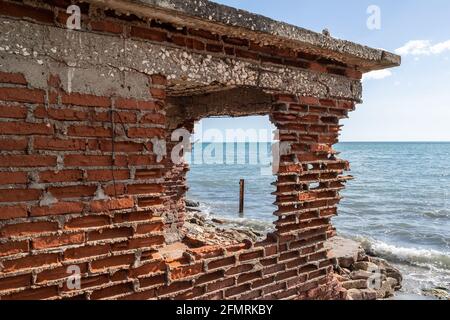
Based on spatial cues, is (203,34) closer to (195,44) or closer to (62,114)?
(195,44)

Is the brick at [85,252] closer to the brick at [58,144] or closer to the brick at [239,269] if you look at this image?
the brick at [58,144]

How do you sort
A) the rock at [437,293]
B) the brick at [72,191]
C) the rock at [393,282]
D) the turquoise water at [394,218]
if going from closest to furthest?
the brick at [72,191] → the rock at [393,282] → the rock at [437,293] → the turquoise water at [394,218]

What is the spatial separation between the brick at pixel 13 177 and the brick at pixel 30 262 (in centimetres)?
53

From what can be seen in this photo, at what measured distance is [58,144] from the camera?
2635 mm

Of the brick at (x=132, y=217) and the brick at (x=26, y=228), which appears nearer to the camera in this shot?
the brick at (x=26, y=228)

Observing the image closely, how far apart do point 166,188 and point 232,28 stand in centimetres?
393

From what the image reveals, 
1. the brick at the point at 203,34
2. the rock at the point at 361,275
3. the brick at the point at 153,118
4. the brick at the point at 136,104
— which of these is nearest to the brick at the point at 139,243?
the brick at the point at 153,118

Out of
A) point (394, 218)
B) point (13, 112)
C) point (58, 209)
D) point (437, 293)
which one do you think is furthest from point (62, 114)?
point (394, 218)

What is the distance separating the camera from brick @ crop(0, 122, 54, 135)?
2.44 metres

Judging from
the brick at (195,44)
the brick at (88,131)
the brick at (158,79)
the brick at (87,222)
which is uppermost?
the brick at (195,44)

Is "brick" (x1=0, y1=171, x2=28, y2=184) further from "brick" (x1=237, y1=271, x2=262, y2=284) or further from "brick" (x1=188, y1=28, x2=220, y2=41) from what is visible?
"brick" (x1=237, y1=271, x2=262, y2=284)

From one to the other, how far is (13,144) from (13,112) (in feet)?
0.69

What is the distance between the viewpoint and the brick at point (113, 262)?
9.29ft
